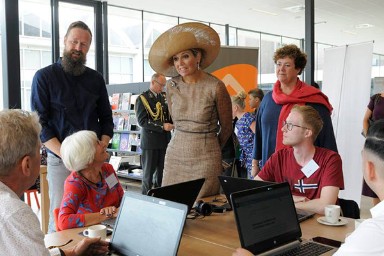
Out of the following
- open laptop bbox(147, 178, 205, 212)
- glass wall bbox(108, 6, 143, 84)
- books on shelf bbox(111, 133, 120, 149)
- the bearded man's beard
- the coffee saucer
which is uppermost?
glass wall bbox(108, 6, 143, 84)

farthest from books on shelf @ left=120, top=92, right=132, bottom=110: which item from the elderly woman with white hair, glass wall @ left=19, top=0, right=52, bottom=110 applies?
the elderly woman with white hair

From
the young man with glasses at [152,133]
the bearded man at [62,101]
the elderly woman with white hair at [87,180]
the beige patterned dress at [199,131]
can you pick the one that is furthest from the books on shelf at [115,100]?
the elderly woman with white hair at [87,180]

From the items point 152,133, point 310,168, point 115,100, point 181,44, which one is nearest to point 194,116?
point 181,44

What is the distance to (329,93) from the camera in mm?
5539

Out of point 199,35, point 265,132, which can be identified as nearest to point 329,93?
point 265,132

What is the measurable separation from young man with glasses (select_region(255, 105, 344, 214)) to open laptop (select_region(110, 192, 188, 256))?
39.9 inches

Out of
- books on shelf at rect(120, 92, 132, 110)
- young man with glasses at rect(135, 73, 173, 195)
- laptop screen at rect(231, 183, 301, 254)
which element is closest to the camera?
laptop screen at rect(231, 183, 301, 254)

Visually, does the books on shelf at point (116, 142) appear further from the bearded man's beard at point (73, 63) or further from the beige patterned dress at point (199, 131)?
the beige patterned dress at point (199, 131)

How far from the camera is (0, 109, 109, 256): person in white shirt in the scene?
3.65 feet

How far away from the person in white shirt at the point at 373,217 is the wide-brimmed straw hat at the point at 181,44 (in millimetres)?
1660

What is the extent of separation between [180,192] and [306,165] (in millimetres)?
910

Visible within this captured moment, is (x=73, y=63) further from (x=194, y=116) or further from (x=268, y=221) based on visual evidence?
(x=268, y=221)

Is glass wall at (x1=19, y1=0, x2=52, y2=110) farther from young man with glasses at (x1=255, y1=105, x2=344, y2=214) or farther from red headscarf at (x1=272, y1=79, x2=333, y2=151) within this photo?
young man with glasses at (x1=255, y1=105, x2=344, y2=214)

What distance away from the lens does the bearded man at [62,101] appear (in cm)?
272
